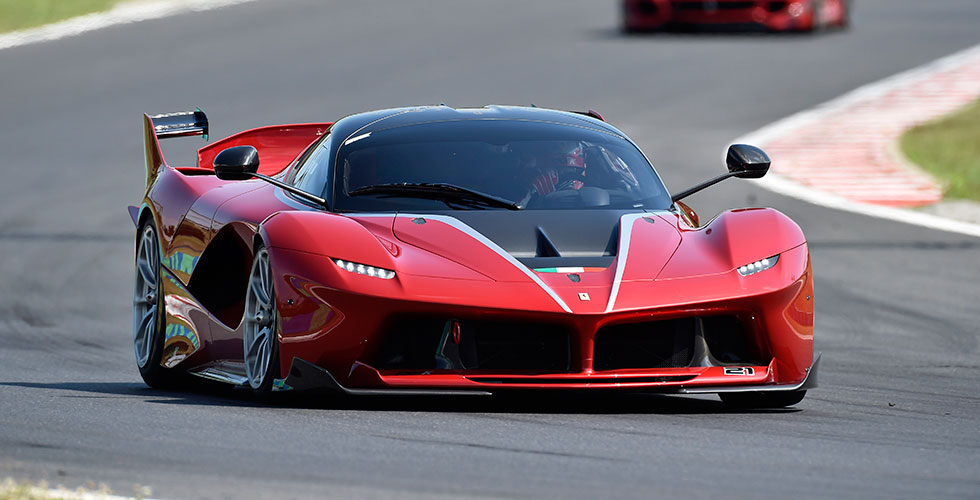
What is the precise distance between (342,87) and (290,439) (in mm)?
16814

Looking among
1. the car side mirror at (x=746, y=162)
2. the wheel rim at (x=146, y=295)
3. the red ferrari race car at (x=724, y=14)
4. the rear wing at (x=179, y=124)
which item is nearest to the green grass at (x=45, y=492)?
the wheel rim at (x=146, y=295)

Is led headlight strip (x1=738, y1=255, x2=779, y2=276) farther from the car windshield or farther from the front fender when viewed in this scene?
the car windshield

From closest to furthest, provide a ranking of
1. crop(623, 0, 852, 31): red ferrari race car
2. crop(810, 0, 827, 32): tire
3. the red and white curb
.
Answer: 1. the red and white curb
2. crop(623, 0, 852, 31): red ferrari race car
3. crop(810, 0, 827, 32): tire

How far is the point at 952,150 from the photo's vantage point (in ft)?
58.0

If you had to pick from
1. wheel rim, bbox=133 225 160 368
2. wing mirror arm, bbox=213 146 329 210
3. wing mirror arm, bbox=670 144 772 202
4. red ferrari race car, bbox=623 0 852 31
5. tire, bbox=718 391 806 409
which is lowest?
red ferrari race car, bbox=623 0 852 31

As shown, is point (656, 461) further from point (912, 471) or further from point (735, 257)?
point (735, 257)

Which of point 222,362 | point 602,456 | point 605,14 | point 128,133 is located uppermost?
point 602,456

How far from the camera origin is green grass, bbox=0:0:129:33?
27.0 m

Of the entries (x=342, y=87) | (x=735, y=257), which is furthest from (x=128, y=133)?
(x=735, y=257)

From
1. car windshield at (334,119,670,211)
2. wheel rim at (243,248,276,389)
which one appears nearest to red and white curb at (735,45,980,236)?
car windshield at (334,119,670,211)

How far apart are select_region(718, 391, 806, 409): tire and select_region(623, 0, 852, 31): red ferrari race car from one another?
63.6 ft

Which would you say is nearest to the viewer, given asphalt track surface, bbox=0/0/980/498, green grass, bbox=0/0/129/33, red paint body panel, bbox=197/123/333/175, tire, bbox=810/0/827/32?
asphalt track surface, bbox=0/0/980/498

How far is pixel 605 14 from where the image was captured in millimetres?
30438

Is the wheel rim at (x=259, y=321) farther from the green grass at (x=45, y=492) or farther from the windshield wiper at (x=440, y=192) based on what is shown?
the green grass at (x=45, y=492)
